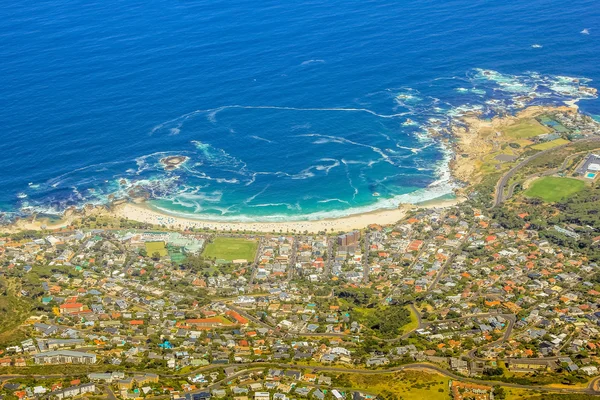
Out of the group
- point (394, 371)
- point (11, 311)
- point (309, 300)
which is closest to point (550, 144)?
point (309, 300)

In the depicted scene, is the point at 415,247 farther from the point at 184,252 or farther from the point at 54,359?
the point at 54,359

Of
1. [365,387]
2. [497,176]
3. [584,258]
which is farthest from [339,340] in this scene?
[497,176]

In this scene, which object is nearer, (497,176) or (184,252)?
(184,252)

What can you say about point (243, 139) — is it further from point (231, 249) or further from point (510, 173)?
point (510, 173)

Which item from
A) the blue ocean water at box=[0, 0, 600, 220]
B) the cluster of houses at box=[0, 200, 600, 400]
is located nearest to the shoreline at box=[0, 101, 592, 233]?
the blue ocean water at box=[0, 0, 600, 220]

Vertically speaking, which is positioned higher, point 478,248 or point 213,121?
point 213,121

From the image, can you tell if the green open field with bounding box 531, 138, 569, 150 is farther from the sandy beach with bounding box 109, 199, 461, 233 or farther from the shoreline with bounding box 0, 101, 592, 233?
the sandy beach with bounding box 109, 199, 461, 233

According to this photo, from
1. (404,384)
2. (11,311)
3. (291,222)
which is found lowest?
(404,384)
